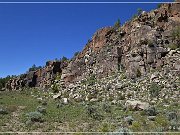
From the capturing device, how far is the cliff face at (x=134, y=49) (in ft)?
135

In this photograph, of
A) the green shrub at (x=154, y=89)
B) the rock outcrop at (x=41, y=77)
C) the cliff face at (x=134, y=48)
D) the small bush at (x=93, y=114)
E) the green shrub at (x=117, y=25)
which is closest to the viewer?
the small bush at (x=93, y=114)

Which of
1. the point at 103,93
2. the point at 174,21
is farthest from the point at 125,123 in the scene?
the point at 174,21

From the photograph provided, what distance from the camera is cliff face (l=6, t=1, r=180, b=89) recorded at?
4116cm

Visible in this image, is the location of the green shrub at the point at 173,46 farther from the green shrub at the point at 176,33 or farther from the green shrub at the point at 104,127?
the green shrub at the point at 104,127

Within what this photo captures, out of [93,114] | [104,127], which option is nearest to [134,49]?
[93,114]

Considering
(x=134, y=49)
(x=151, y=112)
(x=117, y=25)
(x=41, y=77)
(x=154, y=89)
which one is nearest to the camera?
(x=151, y=112)

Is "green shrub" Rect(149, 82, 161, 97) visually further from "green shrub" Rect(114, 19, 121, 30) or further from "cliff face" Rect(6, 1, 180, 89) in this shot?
"green shrub" Rect(114, 19, 121, 30)

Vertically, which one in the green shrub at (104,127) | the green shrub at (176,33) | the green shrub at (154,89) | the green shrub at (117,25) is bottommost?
the green shrub at (104,127)

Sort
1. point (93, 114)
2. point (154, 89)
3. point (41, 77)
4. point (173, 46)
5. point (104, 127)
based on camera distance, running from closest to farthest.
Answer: point (104, 127)
point (93, 114)
point (154, 89)
point (173, 46)
point (41, 77)

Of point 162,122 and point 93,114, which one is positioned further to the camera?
point 93,114

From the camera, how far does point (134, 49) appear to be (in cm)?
4422

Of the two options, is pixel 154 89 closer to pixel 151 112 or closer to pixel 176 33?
pixel 151 112

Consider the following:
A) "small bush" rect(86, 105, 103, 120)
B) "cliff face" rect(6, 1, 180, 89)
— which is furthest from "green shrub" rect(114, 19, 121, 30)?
"small bush" rect(86, 105, 103, 120)

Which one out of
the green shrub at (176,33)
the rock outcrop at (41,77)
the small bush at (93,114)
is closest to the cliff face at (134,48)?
the green shrub at (176,33)
